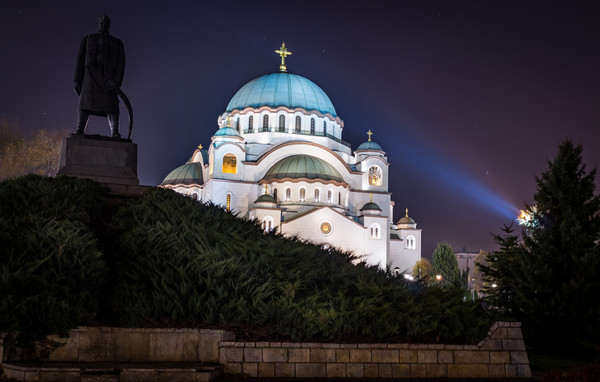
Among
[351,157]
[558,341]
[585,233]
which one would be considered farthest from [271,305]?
[351,157]

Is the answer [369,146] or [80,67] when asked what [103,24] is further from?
[369,146]

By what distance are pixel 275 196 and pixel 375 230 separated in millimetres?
7736

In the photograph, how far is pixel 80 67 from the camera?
38.4ft

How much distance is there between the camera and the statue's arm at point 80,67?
1164 centimetres

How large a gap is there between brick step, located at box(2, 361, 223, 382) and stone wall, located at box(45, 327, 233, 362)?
36 cm

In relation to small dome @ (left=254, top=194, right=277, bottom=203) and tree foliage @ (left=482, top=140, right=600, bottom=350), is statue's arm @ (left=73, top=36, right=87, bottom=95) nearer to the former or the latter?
tree foliage @ (left=482, top=140, right=600, bottom=350)

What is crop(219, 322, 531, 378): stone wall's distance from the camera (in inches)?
281

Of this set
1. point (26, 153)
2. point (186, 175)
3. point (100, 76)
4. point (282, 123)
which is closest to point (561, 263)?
point (100, 76)

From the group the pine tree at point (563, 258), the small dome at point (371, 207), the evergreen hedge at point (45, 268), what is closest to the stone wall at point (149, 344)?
the evergreen hedge at point (45, 268)

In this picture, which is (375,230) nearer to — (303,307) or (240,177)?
(240,177)

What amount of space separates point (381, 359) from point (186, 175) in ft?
131

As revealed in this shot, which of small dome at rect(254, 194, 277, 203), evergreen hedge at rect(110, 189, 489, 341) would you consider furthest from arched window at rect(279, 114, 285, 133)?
evergreen hedge at rect(110, 189, 489, 341)

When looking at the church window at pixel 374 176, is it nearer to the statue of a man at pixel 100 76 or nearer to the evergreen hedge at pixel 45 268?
the statue of a man at pixel 100 76

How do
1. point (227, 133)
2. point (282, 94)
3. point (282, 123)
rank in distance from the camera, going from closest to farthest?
1. point (227, 133)
2. point (282, 123)
3. point (282, 94)
